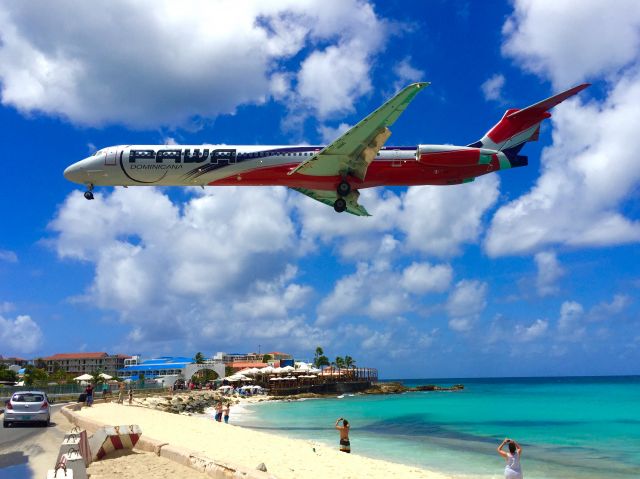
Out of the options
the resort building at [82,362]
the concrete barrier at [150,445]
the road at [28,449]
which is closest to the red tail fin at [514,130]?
the concrete barrier at [150,445]

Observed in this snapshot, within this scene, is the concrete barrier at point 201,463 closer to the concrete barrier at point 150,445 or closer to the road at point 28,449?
the concrete barrier at point 150,445

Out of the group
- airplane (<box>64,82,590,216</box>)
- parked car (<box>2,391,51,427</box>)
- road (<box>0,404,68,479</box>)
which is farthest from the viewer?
airplane (<box>64,82,590,216</box>)

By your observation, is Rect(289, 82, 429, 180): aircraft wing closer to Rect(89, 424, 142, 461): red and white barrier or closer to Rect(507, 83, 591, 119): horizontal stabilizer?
Rect(507, 83, 591, 119): horizontal stabilizer

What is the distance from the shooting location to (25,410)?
65.1ft

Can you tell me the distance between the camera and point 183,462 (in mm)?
11633

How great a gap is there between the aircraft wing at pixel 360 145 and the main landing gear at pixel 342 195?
20.8 inches

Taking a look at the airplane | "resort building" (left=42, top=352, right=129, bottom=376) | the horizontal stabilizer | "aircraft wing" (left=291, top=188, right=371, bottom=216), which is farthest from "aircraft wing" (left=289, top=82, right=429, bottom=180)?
"resort building" (left=42, top=352, right=129, bottom=376)

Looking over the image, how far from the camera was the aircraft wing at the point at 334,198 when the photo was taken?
23.6m

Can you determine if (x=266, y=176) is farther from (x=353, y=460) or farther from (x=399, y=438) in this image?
(x=399, y=438)

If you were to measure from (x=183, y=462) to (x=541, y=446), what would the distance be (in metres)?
24.1

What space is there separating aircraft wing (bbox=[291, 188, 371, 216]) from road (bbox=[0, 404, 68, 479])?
12846 millimetres

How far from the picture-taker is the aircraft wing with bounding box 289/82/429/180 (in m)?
19.0

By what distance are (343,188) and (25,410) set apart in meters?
14.0

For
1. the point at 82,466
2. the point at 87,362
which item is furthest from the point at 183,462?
the point at 87,362
